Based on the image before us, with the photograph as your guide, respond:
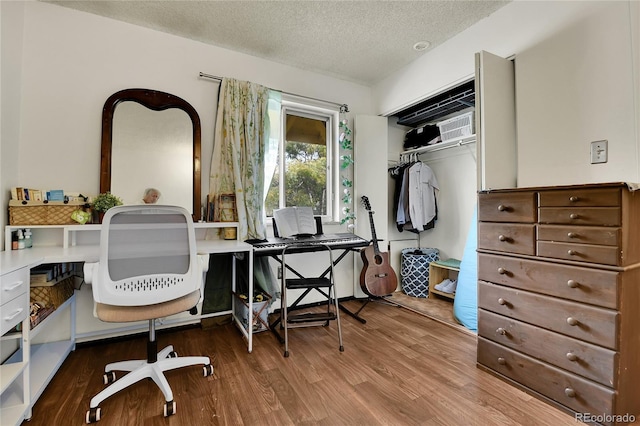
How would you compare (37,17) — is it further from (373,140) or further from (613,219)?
(613,219)

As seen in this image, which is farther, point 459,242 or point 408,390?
A: point 459,242

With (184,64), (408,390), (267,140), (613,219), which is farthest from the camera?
(267,140)

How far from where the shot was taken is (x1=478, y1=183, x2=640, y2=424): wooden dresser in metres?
1.31

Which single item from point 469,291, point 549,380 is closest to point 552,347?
point 549,380

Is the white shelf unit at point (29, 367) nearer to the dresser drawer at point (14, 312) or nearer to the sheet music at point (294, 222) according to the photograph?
the dresser drawer at point (14, 312)

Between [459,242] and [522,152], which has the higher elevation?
[522,152]

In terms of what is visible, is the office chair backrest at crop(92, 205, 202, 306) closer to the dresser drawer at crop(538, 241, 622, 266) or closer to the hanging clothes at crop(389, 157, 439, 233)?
the dresser drawer at crop(538, 241, 622, 266)

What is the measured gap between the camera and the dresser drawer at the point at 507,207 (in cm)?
160

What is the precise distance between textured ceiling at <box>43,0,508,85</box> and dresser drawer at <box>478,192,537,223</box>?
1538 millimetres

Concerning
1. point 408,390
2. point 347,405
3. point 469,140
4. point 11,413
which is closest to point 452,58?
point 469,140

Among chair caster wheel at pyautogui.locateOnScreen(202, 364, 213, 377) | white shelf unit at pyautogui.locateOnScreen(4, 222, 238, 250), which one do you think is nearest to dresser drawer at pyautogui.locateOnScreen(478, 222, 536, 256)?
chair caster wheel at pyautogui.locateOnScreen(202, 364, 213, 377)

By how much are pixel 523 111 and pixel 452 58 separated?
0.89 m

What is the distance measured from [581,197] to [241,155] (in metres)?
2.41

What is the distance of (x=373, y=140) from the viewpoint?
11.0 ft
